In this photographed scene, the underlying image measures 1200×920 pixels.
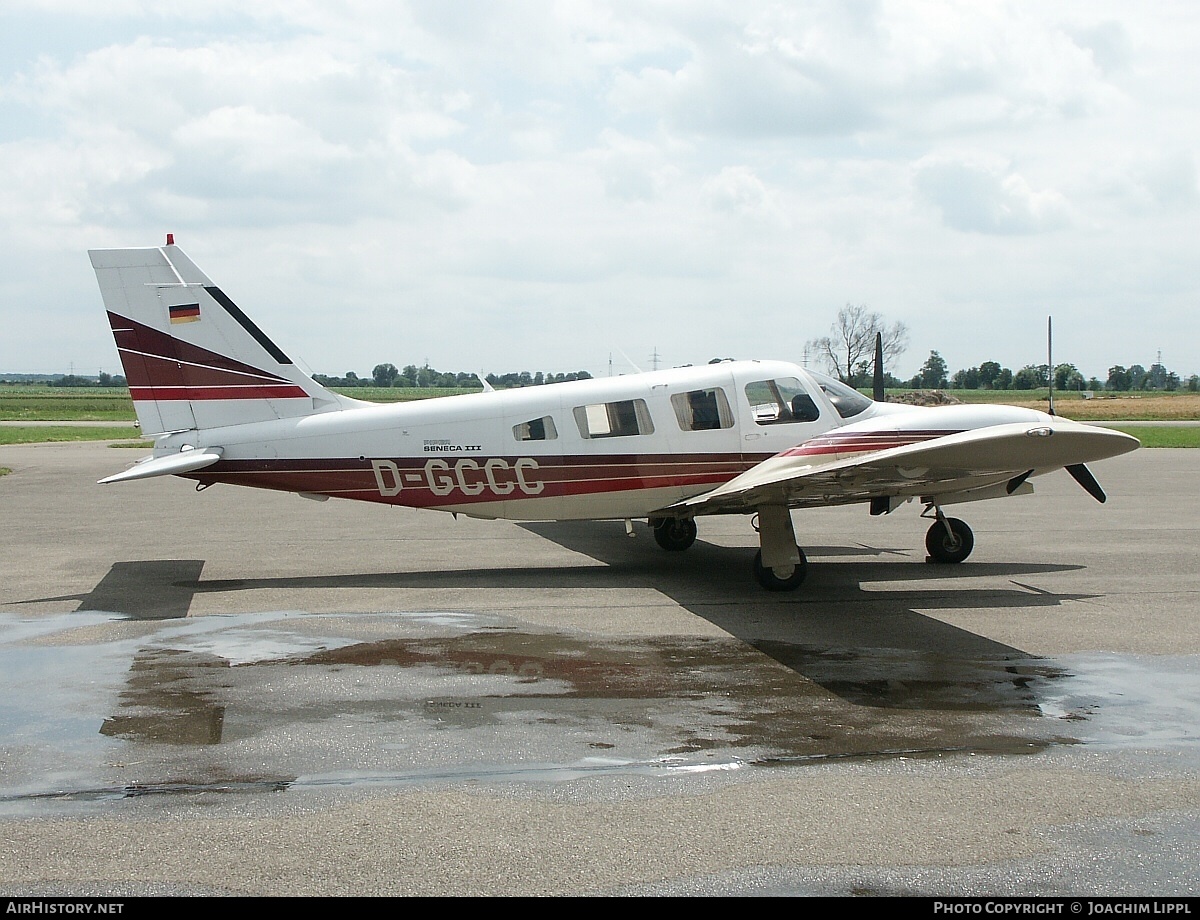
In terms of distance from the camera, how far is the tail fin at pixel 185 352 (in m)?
12.7

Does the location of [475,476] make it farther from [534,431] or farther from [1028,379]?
[1028,379]

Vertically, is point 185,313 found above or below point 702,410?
above

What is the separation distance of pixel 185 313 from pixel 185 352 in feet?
1.51

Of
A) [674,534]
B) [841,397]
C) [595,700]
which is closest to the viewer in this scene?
[595,700]

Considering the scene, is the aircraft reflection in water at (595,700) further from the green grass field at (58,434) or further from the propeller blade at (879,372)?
the green grass field at (58,434)

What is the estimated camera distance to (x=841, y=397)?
1340 centimetres

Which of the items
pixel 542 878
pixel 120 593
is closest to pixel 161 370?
pixel 120 593

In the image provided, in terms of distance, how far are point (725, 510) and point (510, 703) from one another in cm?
570

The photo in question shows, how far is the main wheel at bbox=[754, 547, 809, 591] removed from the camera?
11.9 metres

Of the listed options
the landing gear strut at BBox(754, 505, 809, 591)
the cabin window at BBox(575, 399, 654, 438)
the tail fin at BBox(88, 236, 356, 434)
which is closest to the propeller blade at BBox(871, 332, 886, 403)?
the cabin window at BBox(575, 399, 654, 438)

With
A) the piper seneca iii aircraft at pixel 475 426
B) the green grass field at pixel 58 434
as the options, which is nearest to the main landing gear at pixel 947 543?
the piper seneca iii aircraft at pixel 475 426

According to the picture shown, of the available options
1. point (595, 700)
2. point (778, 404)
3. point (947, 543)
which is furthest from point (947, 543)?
point (595, 700)

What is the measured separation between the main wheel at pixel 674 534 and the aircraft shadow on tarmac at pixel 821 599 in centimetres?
19

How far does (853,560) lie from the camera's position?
14.3 meters
